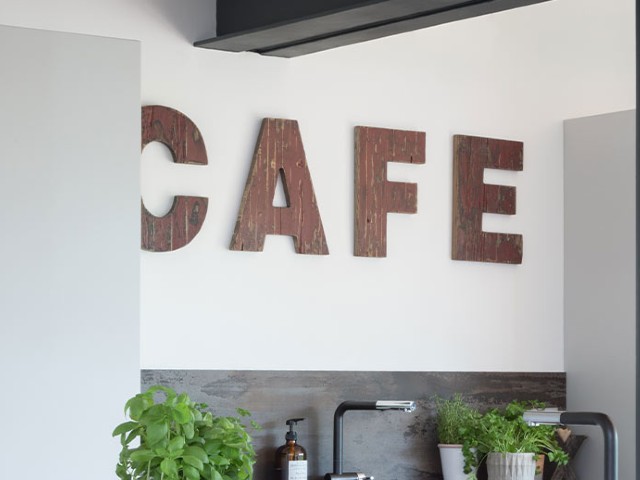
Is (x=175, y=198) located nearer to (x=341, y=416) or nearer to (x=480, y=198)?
(x=341, y=416)

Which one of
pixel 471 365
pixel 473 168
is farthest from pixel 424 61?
pixel 471 365

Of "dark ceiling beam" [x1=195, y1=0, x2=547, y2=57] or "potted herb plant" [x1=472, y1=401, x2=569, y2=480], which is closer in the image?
"dark ceiling beam" [x1=195, y1=0, x2=547, y2=57]

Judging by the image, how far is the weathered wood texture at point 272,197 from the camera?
12.7 ft

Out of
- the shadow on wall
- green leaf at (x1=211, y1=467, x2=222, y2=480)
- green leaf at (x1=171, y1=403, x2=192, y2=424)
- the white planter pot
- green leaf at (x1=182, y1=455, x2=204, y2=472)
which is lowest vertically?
the white planter pot

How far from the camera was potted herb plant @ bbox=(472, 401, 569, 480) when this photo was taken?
4.03 m

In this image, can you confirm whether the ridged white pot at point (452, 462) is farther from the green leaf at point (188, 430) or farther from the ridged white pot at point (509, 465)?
the green leaf at point (188, 430)

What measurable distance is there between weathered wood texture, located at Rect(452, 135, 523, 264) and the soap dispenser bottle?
953mm

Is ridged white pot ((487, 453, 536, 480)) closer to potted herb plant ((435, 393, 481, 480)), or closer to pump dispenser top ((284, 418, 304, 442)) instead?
potted herb plant ((435, 393, 481, 480))

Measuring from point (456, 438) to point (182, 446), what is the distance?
8.46 ft

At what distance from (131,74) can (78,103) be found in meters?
0.16

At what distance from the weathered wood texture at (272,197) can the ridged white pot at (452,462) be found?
81 cm

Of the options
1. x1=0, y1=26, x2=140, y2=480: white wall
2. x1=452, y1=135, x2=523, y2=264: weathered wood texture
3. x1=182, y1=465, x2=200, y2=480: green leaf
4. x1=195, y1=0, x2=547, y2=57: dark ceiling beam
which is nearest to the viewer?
x1=182, y1=465, x2=200, y2=480: green leaf

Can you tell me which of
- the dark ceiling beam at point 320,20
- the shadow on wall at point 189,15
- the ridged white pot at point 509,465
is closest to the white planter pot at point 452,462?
the ridged white pot at point 509,465

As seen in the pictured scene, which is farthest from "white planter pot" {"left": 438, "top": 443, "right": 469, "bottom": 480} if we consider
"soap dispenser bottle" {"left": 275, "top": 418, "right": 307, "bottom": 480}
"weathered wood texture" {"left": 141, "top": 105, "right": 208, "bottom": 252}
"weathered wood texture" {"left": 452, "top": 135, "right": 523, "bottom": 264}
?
"weathered wood texture" {"left": 141, "top": 105, "right": 208, "bottom": 252}
